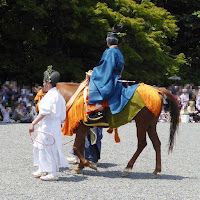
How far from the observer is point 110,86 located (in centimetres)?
642

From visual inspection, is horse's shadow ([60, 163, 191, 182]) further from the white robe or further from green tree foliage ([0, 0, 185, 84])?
green tree foliage ([0, 0, 185, 84])

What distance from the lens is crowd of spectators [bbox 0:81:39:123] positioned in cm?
1588

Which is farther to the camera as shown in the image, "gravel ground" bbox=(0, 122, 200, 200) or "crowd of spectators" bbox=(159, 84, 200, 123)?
"crowd of spectators" bbox=(159, 84, 200, 123)

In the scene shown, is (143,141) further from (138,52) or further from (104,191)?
(138,52)

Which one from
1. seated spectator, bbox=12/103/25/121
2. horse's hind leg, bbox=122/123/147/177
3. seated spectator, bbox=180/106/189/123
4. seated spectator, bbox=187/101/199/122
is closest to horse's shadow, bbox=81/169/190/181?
horse's hind leg, bbox=122/123/147/177

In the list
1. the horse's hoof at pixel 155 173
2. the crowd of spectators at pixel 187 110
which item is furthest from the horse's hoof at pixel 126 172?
the crowd of spectators at pixel 187 110

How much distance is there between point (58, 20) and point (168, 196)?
15.1 metres

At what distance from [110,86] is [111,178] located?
1264mm

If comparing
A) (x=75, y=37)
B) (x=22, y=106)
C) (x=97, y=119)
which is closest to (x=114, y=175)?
(x=97, y=119)

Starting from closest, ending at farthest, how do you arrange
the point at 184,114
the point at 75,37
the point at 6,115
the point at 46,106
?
the point at 46,106, the point at 6,115, the point at 184,114, the point at 75,37

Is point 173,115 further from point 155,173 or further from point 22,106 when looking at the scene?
point 22,106

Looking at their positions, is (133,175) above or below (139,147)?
below

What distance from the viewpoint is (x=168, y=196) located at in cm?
525

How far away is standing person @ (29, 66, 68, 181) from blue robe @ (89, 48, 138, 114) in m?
0.55
